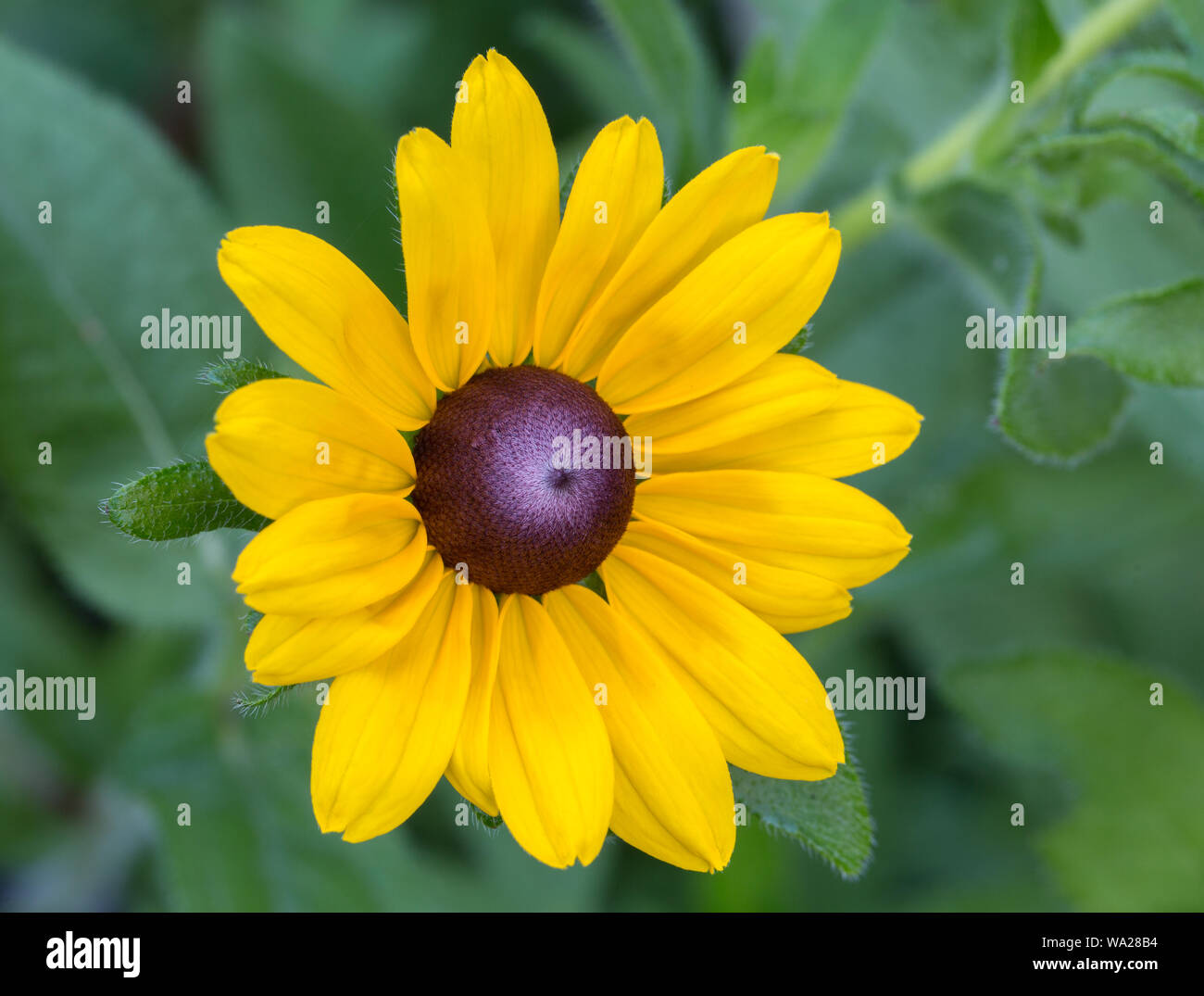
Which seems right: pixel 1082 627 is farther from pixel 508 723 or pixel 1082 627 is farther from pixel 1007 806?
pixel 508 723

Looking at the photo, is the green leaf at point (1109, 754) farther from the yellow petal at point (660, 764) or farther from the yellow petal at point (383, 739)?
the yellow petal at point (383, 739)

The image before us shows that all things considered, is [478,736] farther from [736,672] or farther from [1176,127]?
[1176,127]

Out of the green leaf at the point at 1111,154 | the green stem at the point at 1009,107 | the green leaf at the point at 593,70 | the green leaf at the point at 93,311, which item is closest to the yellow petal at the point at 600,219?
the green leaf at the point at 1111,154

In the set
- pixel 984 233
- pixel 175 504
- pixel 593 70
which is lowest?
pixel 175 504

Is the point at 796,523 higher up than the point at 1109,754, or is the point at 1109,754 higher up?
the point at 796,523

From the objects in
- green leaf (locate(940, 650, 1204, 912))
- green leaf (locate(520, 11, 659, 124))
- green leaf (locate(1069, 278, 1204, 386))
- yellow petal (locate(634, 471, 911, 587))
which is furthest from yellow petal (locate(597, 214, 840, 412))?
green leaf (locate(520, 11, 659, 124))

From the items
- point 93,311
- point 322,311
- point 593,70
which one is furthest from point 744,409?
point 593,70
